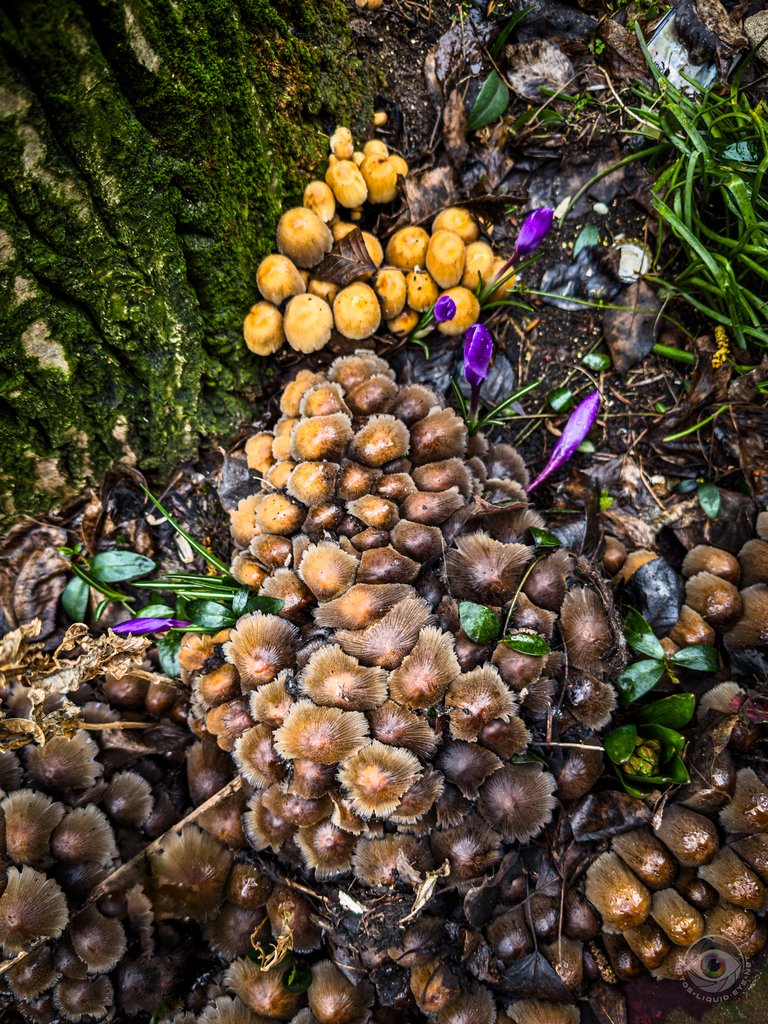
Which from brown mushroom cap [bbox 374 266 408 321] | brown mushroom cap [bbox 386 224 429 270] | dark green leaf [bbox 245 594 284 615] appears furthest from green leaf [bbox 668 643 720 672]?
brown mushroom cap [bbox 386 224 429 270]

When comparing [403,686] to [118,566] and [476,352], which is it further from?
[118,566]

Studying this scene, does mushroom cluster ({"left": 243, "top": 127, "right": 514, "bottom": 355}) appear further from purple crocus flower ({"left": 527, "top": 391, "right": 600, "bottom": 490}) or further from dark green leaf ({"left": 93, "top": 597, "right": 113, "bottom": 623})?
dark green leaf ({"left": 93, "top": 597, "right": 113, "bottom": 623})

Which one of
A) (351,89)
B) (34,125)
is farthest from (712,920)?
(351,89)

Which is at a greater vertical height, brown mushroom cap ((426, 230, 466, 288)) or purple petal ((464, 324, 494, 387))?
brown mushroom cap ((426, 230, 466, 288))

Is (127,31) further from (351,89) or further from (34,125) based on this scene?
(351,89)

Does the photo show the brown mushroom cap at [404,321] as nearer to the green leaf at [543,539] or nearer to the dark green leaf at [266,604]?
the green leaf at [543,539]

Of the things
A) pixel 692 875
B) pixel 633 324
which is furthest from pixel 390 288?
pixel 692 875
